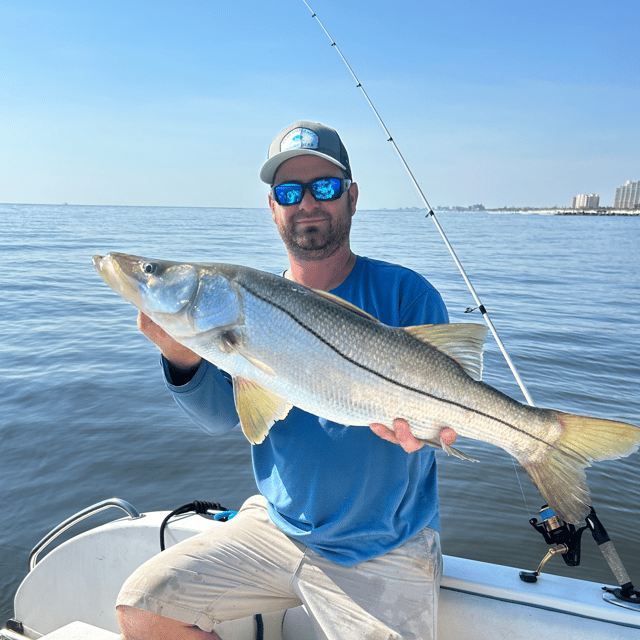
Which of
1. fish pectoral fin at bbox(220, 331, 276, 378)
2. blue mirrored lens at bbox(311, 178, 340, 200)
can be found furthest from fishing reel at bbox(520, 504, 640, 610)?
blue mirrored lens at bbox(311, 178, 340, 200)

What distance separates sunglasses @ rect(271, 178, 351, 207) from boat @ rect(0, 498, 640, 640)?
1858mm

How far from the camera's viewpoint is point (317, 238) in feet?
9.55

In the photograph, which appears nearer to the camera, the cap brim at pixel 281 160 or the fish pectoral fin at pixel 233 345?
the fish pectoral fin at pixel 233 345

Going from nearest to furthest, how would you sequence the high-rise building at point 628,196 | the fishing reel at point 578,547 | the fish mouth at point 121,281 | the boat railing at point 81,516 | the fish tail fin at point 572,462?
the fish tail fin at point 572,462, the fish mouth at point 121,281, the fishing reel at point 578,547, the boat railing at point 81,516, the high-rise building at point 628,196

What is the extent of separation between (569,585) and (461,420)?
131cm

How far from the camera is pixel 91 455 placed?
251 inches

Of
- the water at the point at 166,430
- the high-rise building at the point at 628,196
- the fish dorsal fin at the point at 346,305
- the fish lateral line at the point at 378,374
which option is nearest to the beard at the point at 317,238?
the fish dorsal fin at the point at 346,305

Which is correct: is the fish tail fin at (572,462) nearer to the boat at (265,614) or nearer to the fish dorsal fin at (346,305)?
the boat at (265,614)

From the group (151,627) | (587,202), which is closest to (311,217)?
(151,627)

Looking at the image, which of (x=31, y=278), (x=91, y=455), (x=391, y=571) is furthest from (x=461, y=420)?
(x=31, y=278)

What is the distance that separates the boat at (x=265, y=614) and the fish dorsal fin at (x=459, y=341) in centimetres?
105

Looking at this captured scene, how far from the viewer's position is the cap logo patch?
2.95 m

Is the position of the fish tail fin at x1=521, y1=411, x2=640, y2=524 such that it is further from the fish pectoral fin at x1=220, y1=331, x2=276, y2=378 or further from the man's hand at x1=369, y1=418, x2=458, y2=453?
the fish pectoral fin at x1=220, y1=331, x2=276, y2=378

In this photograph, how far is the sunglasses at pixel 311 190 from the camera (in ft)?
A: 9.68
